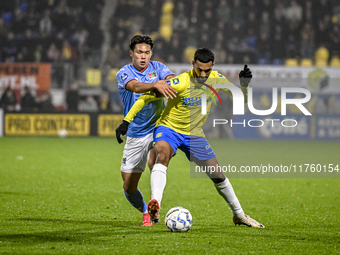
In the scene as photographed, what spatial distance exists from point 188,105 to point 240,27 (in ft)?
58.2

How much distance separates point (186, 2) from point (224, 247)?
19858mm

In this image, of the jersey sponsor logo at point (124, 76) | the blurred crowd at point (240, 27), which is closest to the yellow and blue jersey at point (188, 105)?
the jersey sponsor logo at point (124, 76)

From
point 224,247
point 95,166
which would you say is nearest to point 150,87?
point 224,247

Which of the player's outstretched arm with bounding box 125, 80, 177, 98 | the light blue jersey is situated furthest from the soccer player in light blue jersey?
the player's outstretched arm with bounding box 125, 80, 177, 98

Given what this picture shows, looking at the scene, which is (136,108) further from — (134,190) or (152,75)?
(134,190)

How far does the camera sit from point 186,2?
909 inches

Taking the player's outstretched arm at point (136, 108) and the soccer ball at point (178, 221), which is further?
the player's outstretched arm at point (136, 108)

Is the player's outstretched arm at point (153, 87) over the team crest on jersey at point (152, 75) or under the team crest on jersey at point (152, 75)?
under

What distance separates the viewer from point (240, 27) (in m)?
22.5

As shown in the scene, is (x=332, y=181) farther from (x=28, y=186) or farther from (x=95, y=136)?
(x=95, y=136)

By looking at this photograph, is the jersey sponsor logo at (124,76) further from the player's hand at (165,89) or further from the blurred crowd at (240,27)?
the blurred crowd at (240,27)

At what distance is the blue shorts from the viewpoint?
5.29m

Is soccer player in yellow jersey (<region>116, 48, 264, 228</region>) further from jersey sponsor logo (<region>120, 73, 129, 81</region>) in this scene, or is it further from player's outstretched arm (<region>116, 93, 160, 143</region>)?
jersey sponsor logo (<region>120, 73, 129, 81</region>)

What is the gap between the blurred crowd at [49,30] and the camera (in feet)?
68.9
